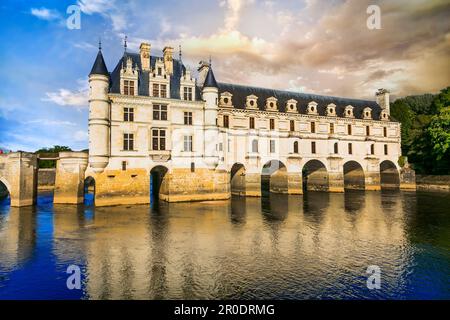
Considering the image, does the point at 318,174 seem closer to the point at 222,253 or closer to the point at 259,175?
the point at 259,175

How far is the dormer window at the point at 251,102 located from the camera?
3997 cm

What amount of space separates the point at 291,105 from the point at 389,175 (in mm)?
24010

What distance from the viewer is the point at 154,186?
40156 mm

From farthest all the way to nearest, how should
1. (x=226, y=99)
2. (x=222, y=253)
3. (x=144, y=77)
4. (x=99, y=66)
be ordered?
(x=226, y=99) < (x=144, y=77) < (x=99, y=66) < (x=222, y=253)

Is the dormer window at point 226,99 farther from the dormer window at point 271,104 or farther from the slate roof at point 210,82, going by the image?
the dormer window at point 271,104

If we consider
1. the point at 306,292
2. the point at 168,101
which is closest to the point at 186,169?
the point at 168,101

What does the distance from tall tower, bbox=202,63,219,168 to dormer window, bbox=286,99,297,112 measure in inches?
529

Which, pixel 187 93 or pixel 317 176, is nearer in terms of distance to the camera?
pixel 187 93

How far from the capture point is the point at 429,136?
52.4 metres

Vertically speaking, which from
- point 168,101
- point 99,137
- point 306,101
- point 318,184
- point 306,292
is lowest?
point 306,292

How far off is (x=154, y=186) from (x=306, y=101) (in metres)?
27.3

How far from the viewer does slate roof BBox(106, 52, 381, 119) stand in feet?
106

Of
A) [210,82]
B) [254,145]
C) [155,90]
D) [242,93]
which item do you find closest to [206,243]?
[155,90]
